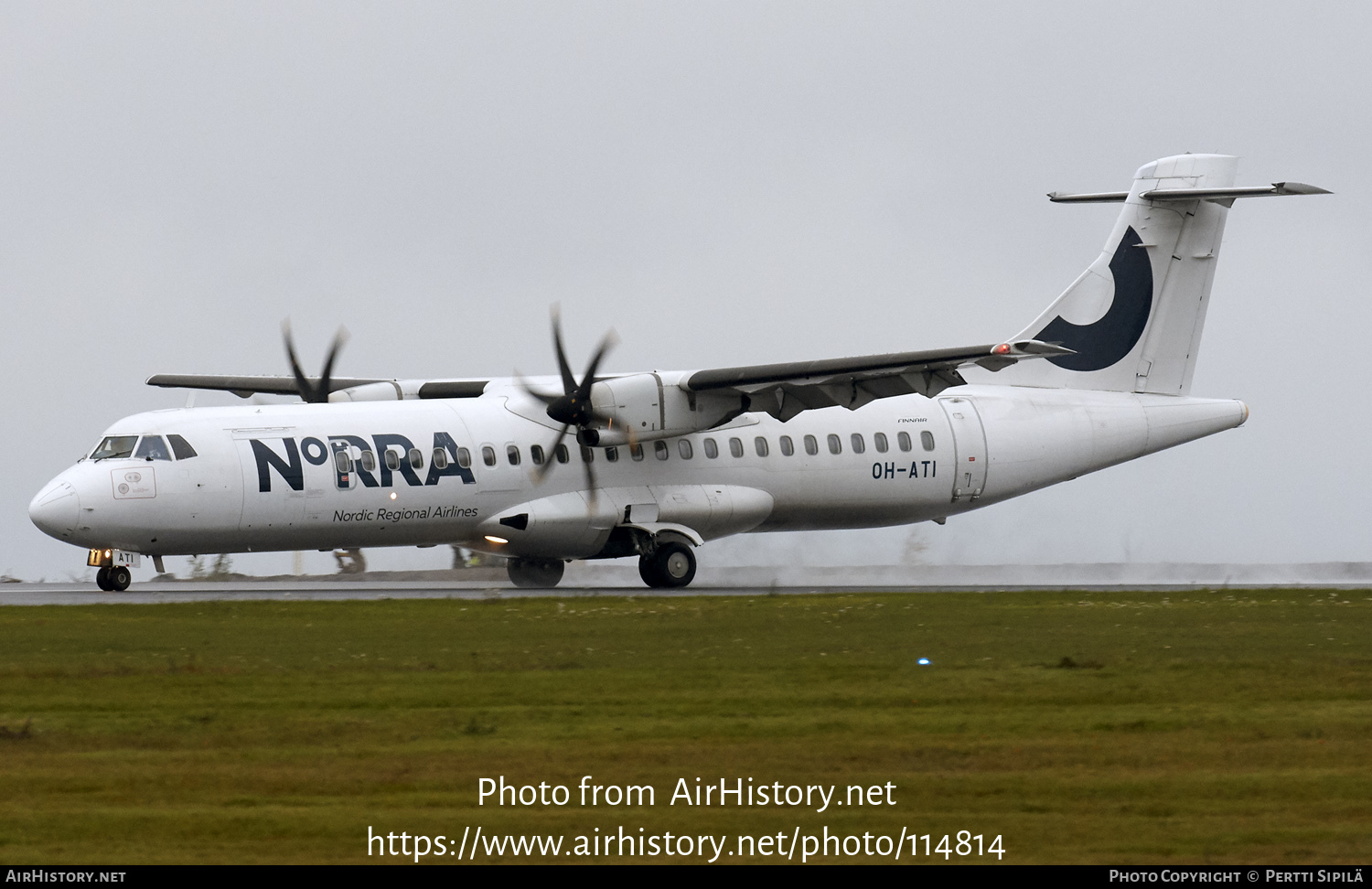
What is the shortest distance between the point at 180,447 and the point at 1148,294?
18353 mm

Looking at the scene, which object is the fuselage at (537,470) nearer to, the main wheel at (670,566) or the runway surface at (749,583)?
the main wheel at (670,566)

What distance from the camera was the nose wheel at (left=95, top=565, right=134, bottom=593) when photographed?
26328mm

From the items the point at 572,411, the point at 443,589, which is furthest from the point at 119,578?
the point at 572,411

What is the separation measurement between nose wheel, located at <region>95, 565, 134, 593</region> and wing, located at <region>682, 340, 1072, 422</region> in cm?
933

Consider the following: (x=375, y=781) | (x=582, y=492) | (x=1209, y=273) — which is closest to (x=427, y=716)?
(x=375, y=781)

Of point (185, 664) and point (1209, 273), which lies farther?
point (1209, 273)

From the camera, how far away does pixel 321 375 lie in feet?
103

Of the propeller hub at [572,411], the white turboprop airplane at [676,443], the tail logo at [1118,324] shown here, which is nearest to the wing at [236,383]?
the white turboprop airplane at [676,443]

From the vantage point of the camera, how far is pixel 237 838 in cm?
883

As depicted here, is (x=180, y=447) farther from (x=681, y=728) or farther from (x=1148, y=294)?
(x=1148, y=294)

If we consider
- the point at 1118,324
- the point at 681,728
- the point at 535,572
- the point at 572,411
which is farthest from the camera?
the point at 1118,324

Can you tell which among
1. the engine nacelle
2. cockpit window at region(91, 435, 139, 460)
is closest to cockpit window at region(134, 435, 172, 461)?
cockpit window at region(91, 435, 139, 460)
